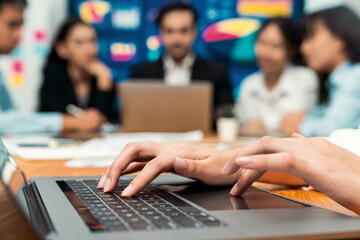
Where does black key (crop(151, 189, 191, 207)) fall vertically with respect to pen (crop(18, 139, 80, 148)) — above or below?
above

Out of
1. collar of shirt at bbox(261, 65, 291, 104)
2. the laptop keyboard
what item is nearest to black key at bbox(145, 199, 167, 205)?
the laptop keyboard

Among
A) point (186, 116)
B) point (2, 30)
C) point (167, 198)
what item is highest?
point (2, 30)

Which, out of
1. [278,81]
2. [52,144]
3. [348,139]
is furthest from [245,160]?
[278,81]

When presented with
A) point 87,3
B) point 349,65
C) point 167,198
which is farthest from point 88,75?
point 167,198

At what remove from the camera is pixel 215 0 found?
14.0 ft

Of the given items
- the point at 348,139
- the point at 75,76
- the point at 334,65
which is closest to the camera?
the point at 348,139

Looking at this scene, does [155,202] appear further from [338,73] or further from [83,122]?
[338,73]

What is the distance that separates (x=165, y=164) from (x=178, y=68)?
100 inches

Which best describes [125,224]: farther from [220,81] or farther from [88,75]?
[88,75]

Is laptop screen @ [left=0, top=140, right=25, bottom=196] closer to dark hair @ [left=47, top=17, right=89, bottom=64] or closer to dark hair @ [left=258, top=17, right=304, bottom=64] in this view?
dark hair @ [left=47, top=17, right=89, bottom=64]

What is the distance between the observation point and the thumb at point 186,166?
0.63 m

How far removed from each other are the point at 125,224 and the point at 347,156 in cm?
31

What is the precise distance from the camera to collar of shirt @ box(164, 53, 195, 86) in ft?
10.1

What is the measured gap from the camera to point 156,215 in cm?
45
